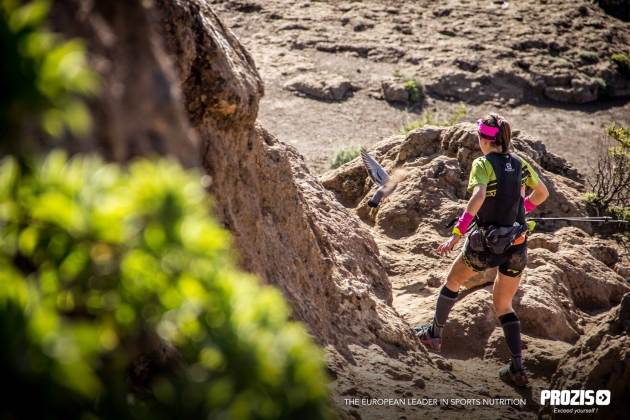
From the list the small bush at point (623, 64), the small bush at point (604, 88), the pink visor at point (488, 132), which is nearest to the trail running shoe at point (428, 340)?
the pink visor at point (488, 132)

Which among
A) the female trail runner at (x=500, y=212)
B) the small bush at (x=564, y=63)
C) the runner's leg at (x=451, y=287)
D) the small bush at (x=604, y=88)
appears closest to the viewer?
the female trail runner at (x=500, y=212)

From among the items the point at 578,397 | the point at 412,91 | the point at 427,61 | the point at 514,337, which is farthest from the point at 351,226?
the point at 427,61

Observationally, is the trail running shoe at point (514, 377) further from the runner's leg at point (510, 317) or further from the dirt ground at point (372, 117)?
the dirt ground at point (372, 117)

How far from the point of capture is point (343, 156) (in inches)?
445

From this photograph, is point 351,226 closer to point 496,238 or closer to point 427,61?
point 496,238

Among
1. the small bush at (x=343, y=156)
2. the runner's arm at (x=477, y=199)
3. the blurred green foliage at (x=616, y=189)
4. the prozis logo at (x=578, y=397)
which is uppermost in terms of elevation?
the runner's arm at (x=477, y=199)

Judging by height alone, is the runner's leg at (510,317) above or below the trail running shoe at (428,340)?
above

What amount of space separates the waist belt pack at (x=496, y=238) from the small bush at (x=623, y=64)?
15.5 metres

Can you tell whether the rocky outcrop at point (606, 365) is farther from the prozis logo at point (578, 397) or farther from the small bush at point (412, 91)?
the small bush at point (412, 91)

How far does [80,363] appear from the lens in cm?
98

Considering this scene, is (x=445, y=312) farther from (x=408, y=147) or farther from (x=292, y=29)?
(x=292, y=29)

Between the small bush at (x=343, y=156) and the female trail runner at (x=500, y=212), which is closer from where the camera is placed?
the female trail runner at (x=500, y=212)

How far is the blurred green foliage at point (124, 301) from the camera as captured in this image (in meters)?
1.01

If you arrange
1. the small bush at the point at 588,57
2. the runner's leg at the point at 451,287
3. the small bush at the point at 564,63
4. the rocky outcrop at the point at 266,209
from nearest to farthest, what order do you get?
the rocky outcrop at the point at 266,209 → the runner's leg at the point at 451,287 → the small bush at the point at 564,63 → the small bush at the point at 588,57
